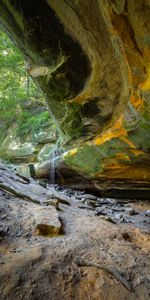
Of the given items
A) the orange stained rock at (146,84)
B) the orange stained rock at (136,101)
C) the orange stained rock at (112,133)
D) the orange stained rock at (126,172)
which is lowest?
the orange stained rock at (126,172)

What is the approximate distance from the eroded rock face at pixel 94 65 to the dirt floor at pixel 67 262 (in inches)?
112

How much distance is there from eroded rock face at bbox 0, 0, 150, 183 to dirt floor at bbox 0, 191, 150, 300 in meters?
2.83

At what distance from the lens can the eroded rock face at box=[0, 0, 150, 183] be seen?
301 cm

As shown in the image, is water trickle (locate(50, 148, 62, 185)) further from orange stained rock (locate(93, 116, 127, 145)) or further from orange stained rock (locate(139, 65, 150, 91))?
orange stained rock (locate(139, 65, 150, 91))

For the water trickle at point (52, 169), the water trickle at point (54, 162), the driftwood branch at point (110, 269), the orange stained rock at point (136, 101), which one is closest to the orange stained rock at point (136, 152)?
the orange stained rock at point (136, 101)

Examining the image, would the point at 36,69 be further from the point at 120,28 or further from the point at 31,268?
the point at 31,268

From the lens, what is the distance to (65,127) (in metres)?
6.54

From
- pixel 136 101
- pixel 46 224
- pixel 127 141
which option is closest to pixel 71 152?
pixel 127 141

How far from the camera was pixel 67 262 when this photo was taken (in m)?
2.21

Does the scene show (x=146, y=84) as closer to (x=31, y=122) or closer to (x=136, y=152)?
(x=136, y=152)

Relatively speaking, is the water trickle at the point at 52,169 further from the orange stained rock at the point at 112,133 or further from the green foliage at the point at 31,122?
the green foliage at the point at 31,122

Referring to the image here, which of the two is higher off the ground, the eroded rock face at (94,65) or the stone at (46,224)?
the eroded rock face at (94,65)

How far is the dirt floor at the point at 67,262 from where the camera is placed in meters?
1.80

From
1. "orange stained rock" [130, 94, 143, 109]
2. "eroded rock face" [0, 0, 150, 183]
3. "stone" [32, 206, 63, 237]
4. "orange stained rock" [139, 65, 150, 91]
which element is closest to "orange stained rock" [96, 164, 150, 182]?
"eroded rock face" [0, 0, 150, 183]
